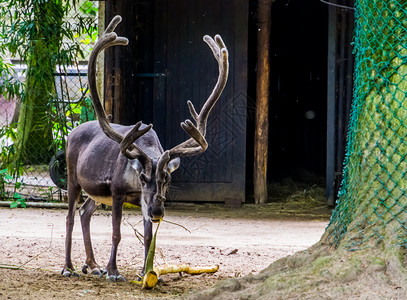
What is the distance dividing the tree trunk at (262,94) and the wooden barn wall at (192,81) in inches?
8.4

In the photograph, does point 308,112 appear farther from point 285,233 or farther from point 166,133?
point 285,233

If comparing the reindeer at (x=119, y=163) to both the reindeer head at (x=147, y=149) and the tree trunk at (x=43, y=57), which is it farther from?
the tree trunk at (x=43, y=57)

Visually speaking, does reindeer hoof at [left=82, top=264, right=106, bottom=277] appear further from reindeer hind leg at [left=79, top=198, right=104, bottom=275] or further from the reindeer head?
the reindeer head

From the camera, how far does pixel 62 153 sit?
10688mm

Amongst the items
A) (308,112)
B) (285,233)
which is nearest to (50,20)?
(285,233)

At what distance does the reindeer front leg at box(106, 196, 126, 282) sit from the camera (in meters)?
5.84

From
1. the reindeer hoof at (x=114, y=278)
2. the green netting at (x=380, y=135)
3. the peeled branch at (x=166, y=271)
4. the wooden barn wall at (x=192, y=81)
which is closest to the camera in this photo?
the green netting at (x=380, y=135)

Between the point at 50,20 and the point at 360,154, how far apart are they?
726cm

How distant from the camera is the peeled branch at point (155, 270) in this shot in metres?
5.44

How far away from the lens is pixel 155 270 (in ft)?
18.4

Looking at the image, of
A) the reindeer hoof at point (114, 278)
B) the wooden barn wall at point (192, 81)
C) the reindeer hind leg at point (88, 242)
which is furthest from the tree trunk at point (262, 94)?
the reindeer hoof at point (114, 278)

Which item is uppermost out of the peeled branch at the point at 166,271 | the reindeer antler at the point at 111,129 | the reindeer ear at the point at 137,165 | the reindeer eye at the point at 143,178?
the reindeer antler at the point at 111,129

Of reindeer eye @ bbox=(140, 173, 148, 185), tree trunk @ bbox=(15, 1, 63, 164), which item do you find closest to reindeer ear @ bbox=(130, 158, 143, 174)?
reindeer eye @ bbox=(140, 173, 148, 185)

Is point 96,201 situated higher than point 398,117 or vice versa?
point 398,117
